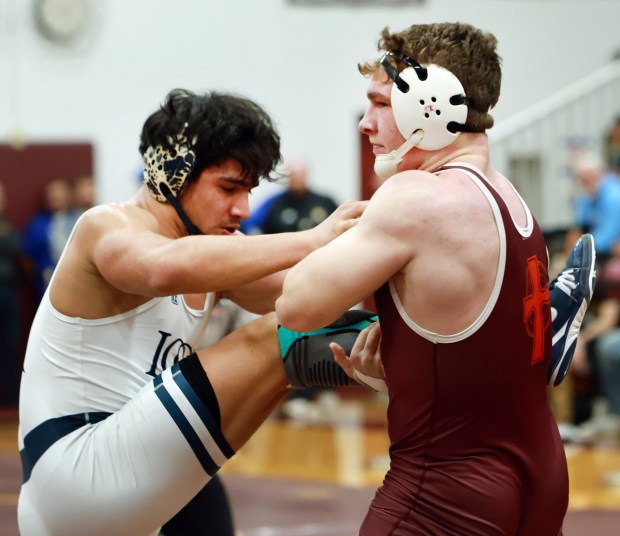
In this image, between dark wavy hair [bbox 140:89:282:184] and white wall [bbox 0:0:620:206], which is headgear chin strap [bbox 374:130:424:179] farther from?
white wall [bbox 0:0:620:206]

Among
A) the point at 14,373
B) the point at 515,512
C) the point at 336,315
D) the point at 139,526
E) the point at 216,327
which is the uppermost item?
the point at 336,315

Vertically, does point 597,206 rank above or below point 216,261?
below

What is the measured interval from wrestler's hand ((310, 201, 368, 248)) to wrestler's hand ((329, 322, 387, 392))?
0.25 meters

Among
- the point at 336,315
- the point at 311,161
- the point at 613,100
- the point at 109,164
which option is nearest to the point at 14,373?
the point at 109,164

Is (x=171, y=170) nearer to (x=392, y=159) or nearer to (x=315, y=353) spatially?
(x=315, y=353)

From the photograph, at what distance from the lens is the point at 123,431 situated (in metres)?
2.89

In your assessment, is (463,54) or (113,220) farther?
(113,220)

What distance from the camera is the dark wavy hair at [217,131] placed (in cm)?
304

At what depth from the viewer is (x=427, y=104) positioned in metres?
2.39

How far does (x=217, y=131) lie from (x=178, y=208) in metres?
0.25

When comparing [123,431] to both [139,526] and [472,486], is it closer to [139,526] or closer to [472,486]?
[139,526]

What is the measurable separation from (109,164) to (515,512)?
332 inches

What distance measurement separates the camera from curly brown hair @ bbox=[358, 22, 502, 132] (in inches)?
95.3

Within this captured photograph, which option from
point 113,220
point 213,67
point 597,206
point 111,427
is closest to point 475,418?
point 111,427
